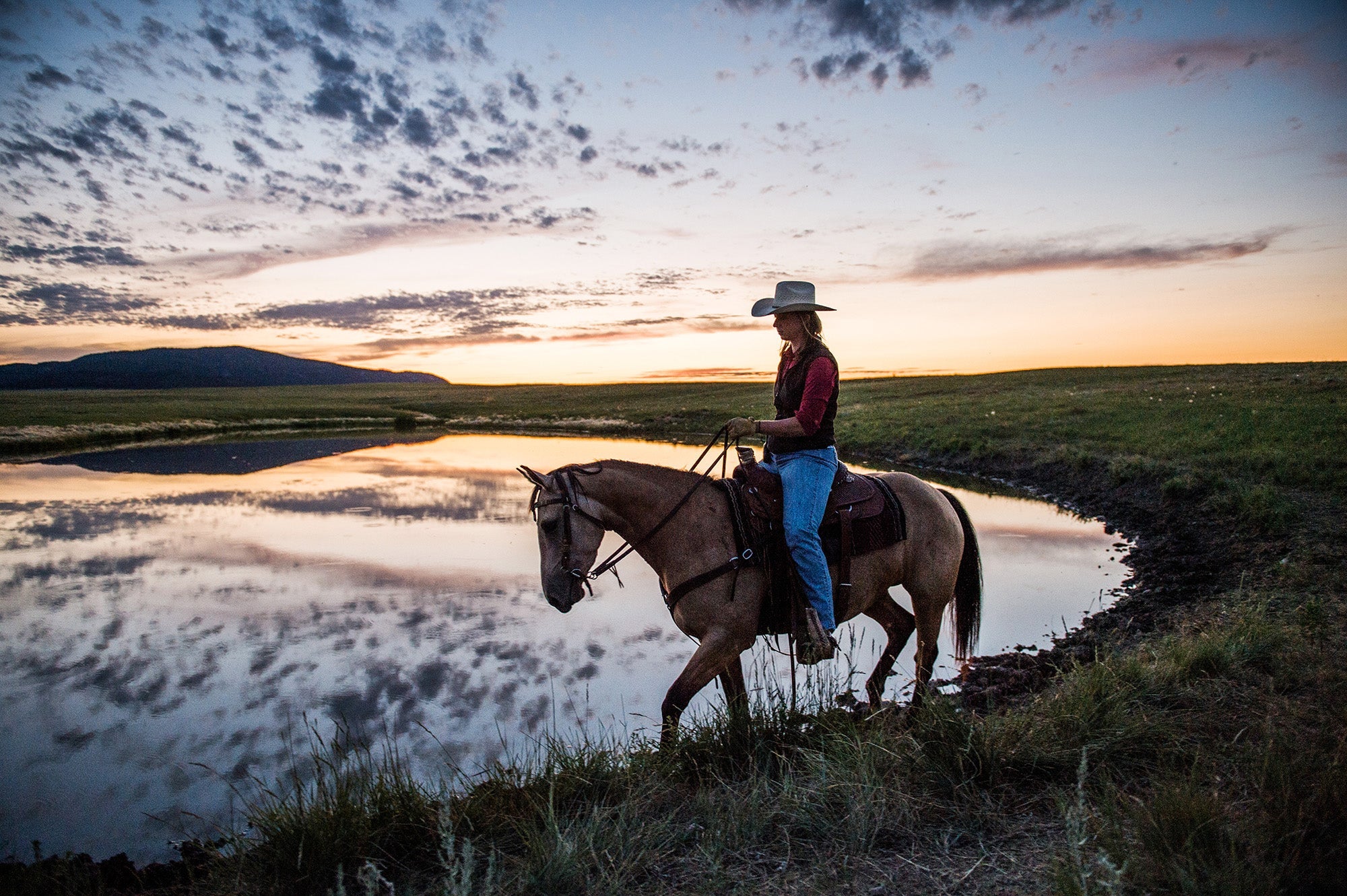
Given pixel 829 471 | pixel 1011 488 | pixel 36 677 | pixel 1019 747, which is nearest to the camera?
pixel 1019 747

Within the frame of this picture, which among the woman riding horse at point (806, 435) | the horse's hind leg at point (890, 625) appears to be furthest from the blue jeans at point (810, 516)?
the horse's hind leg at point (890, 625)

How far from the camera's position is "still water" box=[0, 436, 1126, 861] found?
529 centimetres

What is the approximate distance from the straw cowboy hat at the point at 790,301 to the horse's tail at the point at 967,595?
257 centimetres

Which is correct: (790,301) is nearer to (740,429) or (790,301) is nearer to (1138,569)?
(740,429)

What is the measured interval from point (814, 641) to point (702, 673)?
0.89 meters

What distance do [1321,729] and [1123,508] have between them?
45.2 ft

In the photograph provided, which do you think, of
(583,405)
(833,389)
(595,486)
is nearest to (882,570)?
(833,389)

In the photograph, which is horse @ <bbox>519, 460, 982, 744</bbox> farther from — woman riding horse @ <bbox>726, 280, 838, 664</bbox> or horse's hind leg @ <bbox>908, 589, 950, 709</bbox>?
woman riding horse @ <bbox>726, 280, 838, 664</bbox>

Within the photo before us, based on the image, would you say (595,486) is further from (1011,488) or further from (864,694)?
(1011,488)

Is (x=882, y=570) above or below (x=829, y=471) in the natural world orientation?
below

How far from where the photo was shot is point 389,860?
3.53 metres

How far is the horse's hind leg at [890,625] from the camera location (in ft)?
20.2

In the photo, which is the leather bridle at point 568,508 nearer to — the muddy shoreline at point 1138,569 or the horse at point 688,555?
the horse at point 688,555

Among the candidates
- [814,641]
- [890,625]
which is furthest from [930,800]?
[890,625]
